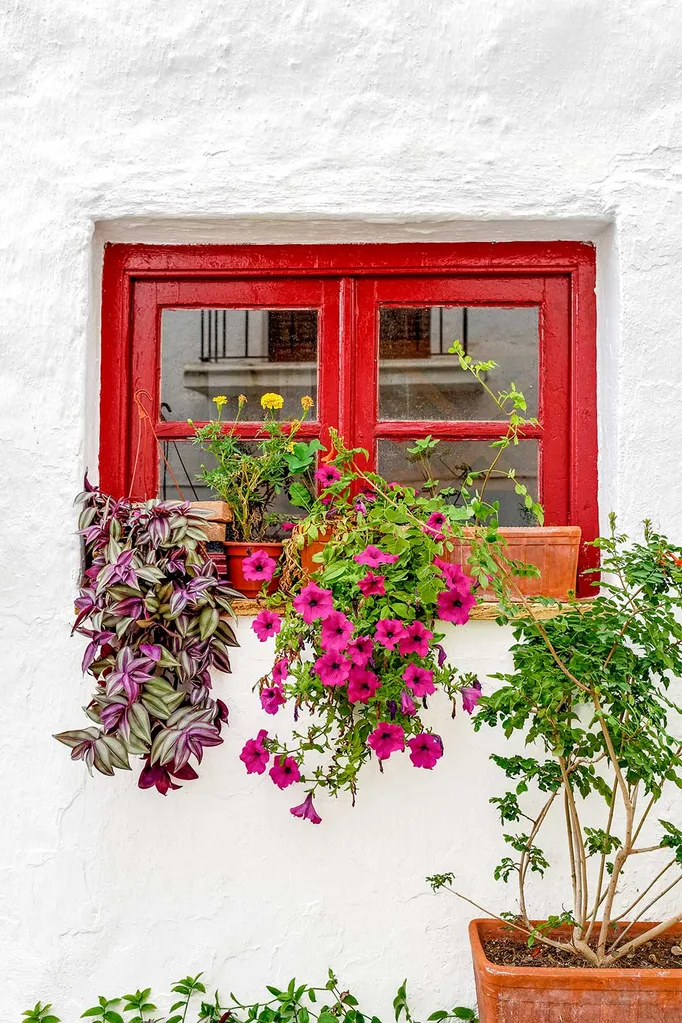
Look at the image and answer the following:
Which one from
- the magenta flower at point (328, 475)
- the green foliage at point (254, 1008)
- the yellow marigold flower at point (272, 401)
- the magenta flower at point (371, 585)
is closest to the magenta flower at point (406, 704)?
the magenta flower at point (371, 585)

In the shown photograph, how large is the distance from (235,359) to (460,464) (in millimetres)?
704

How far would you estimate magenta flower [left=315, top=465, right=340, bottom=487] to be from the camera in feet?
7.09

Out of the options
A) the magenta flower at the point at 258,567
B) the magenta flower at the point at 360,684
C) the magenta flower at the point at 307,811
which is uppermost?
the magenta flower at the point at 258,567

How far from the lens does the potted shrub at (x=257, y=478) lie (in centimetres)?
228

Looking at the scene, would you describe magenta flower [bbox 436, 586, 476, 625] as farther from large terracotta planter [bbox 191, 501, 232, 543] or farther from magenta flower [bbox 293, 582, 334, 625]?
large terracotta planter [bbox 191, 501, 232, 543]

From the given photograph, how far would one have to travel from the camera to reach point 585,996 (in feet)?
5.82

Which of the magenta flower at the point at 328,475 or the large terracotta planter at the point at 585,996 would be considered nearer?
the large terracotta planter at the point at 585,996

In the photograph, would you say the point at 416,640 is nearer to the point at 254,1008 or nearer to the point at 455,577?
the point at 455,577

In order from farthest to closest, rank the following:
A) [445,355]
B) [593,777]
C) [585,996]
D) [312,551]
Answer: [445,355]
[312,551]
[593,777]
[585,996]

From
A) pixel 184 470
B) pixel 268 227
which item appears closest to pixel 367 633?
pixel 184 470

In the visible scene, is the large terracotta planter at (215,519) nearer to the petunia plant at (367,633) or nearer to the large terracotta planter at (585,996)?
the petunia plant at (367,633)

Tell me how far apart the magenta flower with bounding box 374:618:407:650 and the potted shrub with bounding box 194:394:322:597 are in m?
0.43

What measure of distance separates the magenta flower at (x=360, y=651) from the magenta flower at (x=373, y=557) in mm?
171

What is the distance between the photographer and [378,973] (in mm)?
2170
